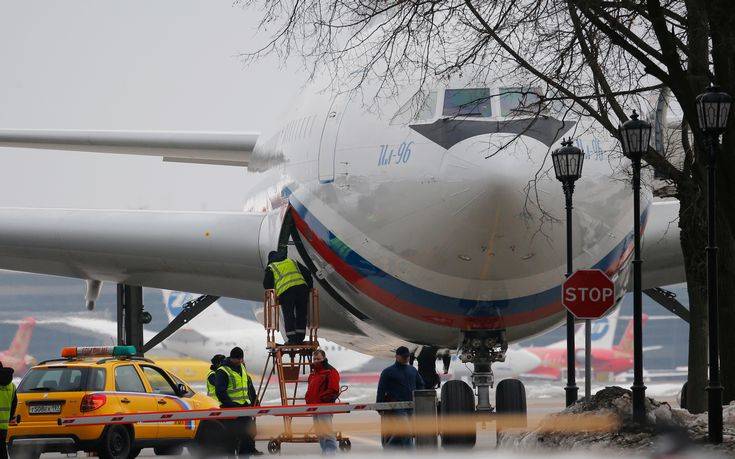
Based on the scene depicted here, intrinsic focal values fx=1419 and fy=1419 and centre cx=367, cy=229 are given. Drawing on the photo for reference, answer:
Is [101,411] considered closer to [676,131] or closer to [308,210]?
[308,210]

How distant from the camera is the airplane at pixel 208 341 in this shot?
8444cm

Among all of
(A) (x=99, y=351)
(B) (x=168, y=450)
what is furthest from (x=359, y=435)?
(A) (x=99, y=351)

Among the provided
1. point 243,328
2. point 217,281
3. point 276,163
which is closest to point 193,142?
point 217,281

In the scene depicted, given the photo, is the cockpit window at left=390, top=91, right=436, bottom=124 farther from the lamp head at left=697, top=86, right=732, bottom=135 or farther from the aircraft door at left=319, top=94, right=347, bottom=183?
the lamp head at left=697, top=86, right=732, bottom=135

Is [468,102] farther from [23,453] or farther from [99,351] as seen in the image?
[99,351]

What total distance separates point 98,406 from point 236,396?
164 centimetres

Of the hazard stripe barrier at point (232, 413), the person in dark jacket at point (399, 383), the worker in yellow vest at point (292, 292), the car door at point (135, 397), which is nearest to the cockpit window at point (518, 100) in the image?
the person in dark jacket at point (399, 383)

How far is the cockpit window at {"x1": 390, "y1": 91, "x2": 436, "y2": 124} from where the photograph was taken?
1411 centimetres

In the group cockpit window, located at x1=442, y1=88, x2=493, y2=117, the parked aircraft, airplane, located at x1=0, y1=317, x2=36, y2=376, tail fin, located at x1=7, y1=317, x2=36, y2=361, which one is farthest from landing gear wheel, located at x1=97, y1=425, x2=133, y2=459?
the parked aircraft

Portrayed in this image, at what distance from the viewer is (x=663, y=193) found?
55.5 ft

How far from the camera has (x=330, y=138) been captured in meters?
15.2

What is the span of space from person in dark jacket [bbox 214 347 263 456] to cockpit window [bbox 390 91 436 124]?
3.54 m

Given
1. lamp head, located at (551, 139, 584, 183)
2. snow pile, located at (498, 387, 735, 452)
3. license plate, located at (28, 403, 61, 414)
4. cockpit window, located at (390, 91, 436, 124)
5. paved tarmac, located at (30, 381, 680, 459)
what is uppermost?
cockpit window, located at (390, 91, 436, 124)

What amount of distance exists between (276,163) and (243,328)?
82.5 m
